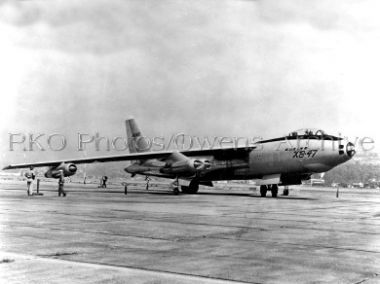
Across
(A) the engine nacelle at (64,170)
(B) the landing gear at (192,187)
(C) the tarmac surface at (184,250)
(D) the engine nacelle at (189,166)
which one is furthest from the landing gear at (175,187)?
(C) the tarmac surface at (184,250)

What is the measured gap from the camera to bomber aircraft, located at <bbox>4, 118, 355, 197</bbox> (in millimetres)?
26125

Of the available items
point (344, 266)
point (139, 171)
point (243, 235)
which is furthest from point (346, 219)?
point (139, 171)

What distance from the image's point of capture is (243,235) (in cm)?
991

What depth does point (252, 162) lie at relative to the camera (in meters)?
29.6

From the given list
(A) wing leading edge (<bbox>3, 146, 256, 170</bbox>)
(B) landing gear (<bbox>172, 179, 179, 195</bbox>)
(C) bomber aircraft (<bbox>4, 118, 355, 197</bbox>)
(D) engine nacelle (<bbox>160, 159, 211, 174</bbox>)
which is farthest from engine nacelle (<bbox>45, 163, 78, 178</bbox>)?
(B) landing gear (<bbox>172, 179, 179, 195</bbox>)

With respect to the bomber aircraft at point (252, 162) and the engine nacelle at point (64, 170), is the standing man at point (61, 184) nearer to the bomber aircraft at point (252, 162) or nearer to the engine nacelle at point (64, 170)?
the engine nacelle at point (64, 170)

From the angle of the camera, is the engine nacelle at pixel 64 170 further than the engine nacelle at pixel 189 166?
Yes

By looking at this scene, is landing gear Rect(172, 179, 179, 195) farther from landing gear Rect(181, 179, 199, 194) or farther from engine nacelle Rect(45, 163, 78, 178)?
engine nacelle Rect(45, 163, 78, 178)

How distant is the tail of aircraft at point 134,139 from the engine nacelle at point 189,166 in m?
7.60

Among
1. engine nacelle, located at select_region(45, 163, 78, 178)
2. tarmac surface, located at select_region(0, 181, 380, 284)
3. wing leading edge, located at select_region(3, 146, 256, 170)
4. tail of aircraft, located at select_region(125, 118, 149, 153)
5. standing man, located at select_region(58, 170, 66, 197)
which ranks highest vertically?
tail of aircraft, located at select_region(125, 118, 149, 153)

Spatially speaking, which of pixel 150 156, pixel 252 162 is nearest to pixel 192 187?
pixel 150 156

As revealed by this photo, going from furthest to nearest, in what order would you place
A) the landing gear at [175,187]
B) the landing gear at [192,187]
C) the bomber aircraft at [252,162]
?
the landing gear at [192,187]
the landing gear at [175,187]
the bomber aircraft at [252,162]

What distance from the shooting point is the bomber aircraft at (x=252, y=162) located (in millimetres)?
26125

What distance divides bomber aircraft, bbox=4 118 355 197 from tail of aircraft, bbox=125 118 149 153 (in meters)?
2.41
